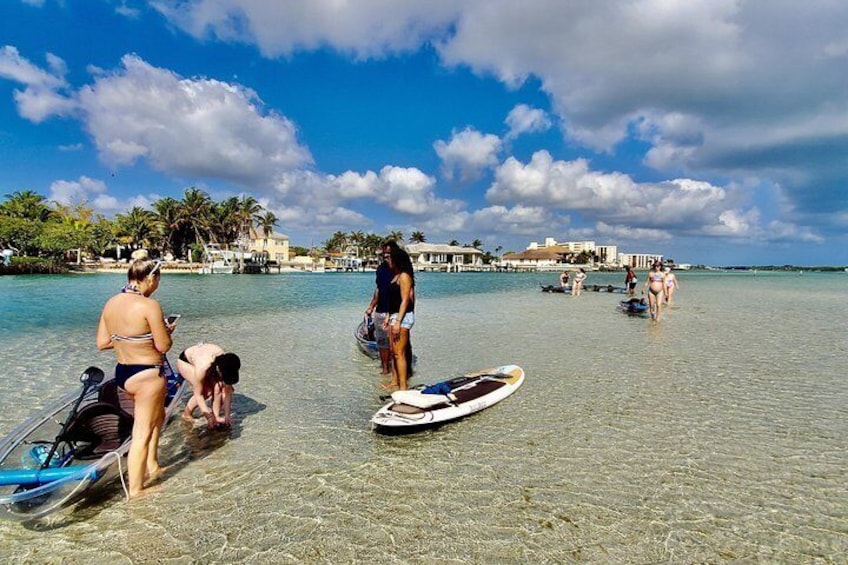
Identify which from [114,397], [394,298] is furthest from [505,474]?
[114,397]

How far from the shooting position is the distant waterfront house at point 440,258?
4338 inches

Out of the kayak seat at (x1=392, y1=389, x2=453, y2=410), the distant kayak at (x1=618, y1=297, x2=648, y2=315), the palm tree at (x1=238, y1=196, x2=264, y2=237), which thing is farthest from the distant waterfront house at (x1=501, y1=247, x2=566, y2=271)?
the kayak seat at (x1=392, y1=389, x2=453, y2=410)

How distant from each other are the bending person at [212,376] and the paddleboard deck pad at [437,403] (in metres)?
1.96

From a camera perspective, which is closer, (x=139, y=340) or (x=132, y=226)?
(x=139, y=340)

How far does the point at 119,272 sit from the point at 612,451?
273ft

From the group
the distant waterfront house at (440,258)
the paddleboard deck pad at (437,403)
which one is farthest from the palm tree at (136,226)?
the paddleboard deck pad at (437,403)

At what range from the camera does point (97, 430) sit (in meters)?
4.65

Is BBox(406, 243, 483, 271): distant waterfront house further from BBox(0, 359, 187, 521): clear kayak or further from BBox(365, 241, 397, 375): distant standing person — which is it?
BBox(0, 359, 187, 521): clear kayak

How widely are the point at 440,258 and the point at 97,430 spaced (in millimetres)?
109490

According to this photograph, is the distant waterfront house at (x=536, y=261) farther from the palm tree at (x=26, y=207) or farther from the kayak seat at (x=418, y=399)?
the kayak seat at (x=418, y=399)

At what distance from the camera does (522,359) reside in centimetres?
1122

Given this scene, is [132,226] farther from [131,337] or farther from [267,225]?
[131,337]

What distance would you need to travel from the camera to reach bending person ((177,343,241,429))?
5723mm

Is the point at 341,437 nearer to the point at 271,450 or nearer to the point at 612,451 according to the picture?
the point at 271,450
